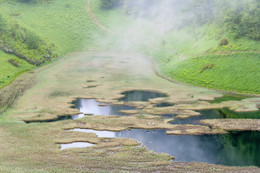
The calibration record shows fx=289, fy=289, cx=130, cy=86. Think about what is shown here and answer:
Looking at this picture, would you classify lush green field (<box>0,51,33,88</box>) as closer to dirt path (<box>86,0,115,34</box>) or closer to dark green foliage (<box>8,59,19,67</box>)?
dark green foliage (<box>8,59,19,67</box>)

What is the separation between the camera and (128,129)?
38.5 m

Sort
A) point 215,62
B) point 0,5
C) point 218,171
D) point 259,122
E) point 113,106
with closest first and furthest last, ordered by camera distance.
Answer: point 218,171 → point 259,122 → point 113,106 → point 215,62 → point 0,5

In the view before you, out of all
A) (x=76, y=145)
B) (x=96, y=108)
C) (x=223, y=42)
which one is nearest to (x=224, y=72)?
(x=223, y=42)

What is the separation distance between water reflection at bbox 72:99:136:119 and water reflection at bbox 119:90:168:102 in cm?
453

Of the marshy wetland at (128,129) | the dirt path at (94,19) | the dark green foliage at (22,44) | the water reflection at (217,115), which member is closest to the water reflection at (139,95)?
the marshy wetland at (128,129)

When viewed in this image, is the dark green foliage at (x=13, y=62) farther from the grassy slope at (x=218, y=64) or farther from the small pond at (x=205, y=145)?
the small pond at (x=205, y=145)

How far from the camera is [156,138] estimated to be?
3597 cm

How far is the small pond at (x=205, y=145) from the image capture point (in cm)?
3094

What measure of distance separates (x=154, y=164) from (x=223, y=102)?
27362 millimetres

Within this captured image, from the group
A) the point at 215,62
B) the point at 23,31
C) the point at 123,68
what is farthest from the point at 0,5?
the point at 215,62

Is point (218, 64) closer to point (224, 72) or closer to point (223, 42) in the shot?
point (224, 72)

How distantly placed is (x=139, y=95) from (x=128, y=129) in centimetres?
1788

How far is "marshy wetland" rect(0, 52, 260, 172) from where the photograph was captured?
95.1 feet

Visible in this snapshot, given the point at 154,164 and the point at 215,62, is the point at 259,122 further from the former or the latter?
the point at 215,62
